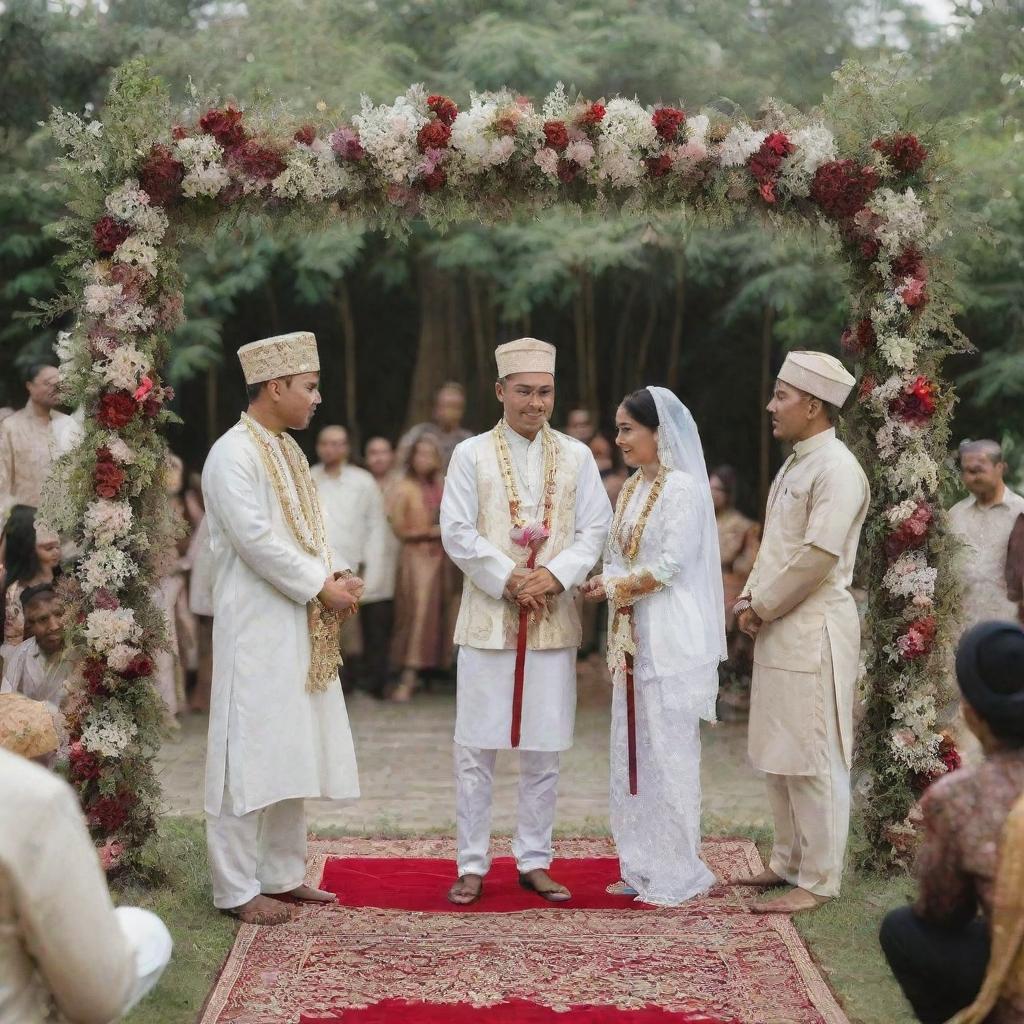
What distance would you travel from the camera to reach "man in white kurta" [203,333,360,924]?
6.26m

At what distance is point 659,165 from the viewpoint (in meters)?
6.77

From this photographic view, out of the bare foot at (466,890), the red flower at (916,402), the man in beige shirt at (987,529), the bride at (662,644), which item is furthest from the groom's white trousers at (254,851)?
the man in beige shirt at (987,529)

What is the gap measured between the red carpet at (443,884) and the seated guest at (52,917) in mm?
3689

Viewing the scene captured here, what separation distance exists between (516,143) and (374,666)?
6648 mm

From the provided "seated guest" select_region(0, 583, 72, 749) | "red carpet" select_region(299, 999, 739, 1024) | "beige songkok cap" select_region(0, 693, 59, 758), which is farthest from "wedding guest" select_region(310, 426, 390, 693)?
"beige songkok cap" select_region(0, 693, 59, 758)

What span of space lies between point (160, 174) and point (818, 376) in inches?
113

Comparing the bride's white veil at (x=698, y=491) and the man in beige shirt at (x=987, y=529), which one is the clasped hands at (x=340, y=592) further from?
the man in beige shirt at (x=987, y=529)

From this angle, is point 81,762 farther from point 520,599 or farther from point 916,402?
point 916,402

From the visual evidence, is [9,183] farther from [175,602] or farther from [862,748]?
[862,748]

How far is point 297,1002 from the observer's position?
5336 mm

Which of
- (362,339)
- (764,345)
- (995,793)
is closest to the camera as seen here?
(995,793)

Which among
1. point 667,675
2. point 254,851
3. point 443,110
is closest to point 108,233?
point 443,110

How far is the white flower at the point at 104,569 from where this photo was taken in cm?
650

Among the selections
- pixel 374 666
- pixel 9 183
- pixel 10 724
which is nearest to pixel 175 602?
pixel 374 666
